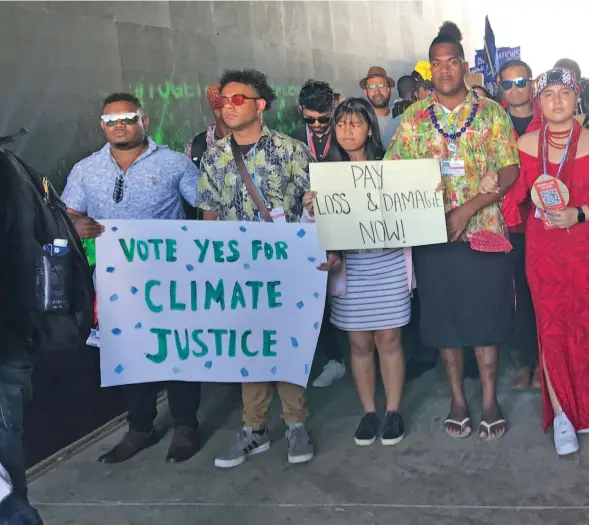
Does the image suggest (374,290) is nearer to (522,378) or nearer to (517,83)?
(522,378)

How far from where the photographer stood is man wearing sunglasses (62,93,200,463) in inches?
158

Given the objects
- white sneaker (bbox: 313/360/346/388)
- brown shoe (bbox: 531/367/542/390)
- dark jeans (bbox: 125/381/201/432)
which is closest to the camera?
dark jeans (bbox: 125/381/201/432)

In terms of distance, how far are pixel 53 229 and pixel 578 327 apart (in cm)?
258


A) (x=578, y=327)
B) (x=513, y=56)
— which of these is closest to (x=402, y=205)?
(x=578, y=327)

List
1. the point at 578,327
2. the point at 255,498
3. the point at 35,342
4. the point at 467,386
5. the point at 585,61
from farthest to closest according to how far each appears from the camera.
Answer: the point at 585,61 < the point at 467,386 < the point at 578,327 < the point at 255,498 < the point at 35,342

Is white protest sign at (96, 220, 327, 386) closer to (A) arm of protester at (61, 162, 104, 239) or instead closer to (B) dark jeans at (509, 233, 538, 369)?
(A) arm of protester at (61, 162, 104, 239)

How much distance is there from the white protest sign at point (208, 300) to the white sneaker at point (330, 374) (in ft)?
4.31

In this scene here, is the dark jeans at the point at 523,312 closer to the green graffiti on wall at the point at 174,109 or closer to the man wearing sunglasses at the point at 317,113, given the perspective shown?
the man wearing sunglasses at the point at 317,113

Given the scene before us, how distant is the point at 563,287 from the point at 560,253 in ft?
0.57

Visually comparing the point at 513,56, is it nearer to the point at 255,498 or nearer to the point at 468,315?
the point at 468,315

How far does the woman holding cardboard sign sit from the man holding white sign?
0.60ft

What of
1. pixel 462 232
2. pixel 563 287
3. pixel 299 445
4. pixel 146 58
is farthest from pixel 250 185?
pixel 146 58

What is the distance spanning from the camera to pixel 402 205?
3906 mm

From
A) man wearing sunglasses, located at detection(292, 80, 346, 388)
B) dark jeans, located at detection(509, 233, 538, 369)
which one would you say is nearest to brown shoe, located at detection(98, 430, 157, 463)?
man wearing sunglasses, located at detection(292, 80, 346, 388)
